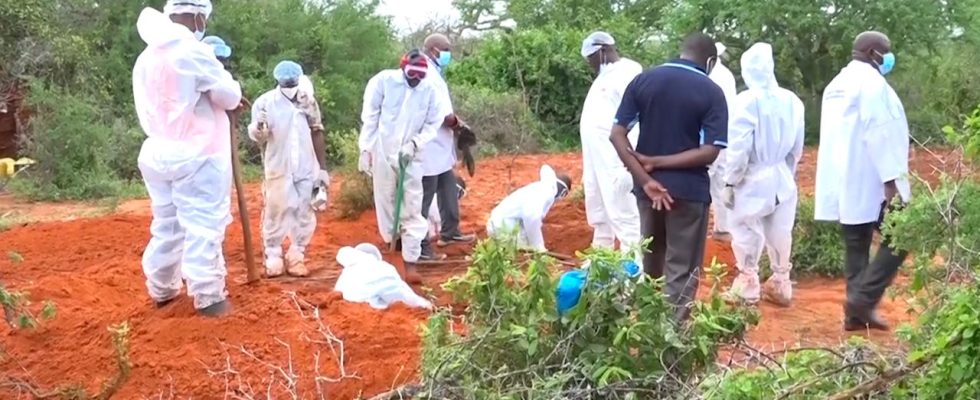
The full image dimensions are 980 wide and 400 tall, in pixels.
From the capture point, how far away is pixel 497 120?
1599 centimetres

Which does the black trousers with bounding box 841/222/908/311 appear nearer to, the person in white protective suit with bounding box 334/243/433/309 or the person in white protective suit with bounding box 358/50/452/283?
the person in white protective suit with bounding box 334/243/433/309

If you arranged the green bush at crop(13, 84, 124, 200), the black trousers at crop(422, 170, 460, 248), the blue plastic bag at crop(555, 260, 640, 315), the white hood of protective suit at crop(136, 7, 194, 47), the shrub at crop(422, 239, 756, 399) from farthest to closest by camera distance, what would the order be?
the green bush at crop(13, 84, 124, 200)
the black trousers at crop(422, 170, 460, 248)
the white hood of protective suit at crop(136, 7, 194, 47)
the blue plastic bag at crop(555, 260, 640, 315)
the shrub at crop(422, 239, 756, 399)

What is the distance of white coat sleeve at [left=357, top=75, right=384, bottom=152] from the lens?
25.0 feet

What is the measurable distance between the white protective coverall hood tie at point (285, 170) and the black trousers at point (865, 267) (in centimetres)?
337

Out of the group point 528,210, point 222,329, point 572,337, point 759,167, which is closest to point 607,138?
point 528,210

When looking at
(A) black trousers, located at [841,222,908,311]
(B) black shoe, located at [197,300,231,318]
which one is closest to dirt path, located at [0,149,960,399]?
(B) black shoe, located at [197,300,231,318]

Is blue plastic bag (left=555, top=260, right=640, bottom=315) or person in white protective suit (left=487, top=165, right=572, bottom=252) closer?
blue plastic bag (left=555, top=260, right=640, bottom=315)

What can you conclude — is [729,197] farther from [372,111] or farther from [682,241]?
[372,111]

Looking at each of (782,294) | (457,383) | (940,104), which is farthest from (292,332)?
(940,104)

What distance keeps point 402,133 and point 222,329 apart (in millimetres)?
2173

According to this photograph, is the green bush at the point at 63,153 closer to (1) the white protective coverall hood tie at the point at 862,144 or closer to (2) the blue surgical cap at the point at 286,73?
(2) the blue surgical cap at the point at 286,73

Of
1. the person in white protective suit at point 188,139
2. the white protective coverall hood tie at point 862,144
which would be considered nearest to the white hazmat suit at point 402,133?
the person in white protective suit at point 188,139

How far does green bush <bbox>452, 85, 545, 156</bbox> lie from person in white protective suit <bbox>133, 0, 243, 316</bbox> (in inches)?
371

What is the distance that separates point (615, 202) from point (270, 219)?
2.22 m
